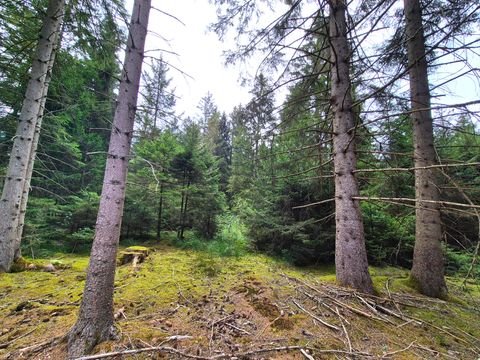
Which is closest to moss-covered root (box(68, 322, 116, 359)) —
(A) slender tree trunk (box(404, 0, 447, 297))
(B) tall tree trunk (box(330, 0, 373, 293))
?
(B) tall tree trunk (box(330, 0, 373, 293))

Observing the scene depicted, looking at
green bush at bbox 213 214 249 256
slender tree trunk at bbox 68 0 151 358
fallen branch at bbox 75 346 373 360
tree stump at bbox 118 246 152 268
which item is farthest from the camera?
green bush at bbox 213 214 249 256

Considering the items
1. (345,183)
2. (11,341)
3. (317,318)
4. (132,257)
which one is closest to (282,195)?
(345,183)

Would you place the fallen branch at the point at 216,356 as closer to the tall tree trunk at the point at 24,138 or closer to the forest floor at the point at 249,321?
the forest floor at the point at 249,321

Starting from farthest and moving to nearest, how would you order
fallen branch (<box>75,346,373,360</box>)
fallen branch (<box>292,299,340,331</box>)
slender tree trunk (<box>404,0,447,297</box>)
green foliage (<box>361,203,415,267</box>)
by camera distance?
1. green foliage (<box>361,203,415,267</box>)
2. slender tree trunk (<box>404,0,447,297</box>)
3. fallen branch (<box>292,299,340,331</box>)
4. fallen branch (<box>75,346,373,360</box>)

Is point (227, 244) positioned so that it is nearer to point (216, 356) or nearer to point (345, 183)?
point (345, 183)

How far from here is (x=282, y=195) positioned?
6.68 meters

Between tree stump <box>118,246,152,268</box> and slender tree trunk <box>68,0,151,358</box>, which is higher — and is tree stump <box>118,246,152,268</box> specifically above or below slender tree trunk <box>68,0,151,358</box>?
below

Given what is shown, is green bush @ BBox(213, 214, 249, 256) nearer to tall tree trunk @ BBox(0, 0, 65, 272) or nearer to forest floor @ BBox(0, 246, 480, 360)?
forest floor @ BBox(0, 246, 480, 360)

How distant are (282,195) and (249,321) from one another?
462 cm

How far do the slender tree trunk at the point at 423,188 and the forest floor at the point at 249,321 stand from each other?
322 millimetres

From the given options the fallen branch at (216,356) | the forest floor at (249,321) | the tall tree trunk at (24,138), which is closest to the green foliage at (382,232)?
the forest floor at (249,321)

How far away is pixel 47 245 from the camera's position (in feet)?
26.7

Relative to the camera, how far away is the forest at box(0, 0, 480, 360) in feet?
6.52

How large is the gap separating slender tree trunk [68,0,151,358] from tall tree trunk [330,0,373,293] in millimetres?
2326
